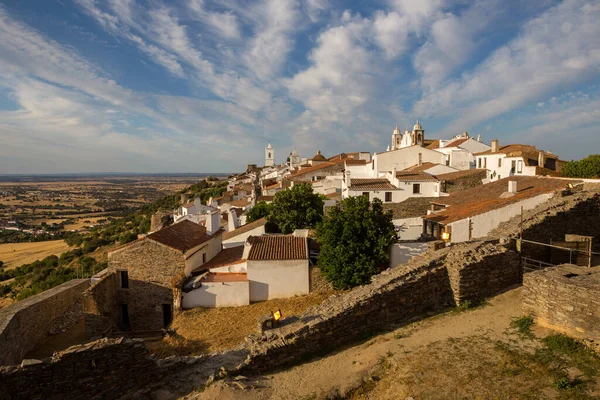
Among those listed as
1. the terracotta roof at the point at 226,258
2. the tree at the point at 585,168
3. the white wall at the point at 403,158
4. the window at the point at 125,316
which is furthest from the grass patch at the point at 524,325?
the white wall at the point at 403,158

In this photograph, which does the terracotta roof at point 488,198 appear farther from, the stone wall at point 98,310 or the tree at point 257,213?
the stone wall at point 98,310

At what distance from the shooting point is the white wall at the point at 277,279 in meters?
16.6

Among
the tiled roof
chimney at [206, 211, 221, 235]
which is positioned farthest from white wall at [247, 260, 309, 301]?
the tiled roof

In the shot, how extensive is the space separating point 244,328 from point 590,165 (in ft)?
81.7

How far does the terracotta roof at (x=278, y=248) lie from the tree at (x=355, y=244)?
1.45m

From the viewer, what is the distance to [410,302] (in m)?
8.63

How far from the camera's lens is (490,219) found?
48.8ft

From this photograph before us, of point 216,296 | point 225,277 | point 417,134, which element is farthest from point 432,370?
point 417,134

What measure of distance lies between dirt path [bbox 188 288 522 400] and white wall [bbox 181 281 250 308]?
9381 millimetres

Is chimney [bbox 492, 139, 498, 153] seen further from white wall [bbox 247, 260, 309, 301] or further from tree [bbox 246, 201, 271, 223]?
white wall [bbox 247, 260, 309, 301]

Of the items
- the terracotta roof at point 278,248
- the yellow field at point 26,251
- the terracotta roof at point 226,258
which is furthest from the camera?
the yellow field at point 26,251

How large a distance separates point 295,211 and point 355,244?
357 inches

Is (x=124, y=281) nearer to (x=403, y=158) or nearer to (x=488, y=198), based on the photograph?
(x=488, y=198)

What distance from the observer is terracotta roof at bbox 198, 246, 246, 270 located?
60.4 feet
